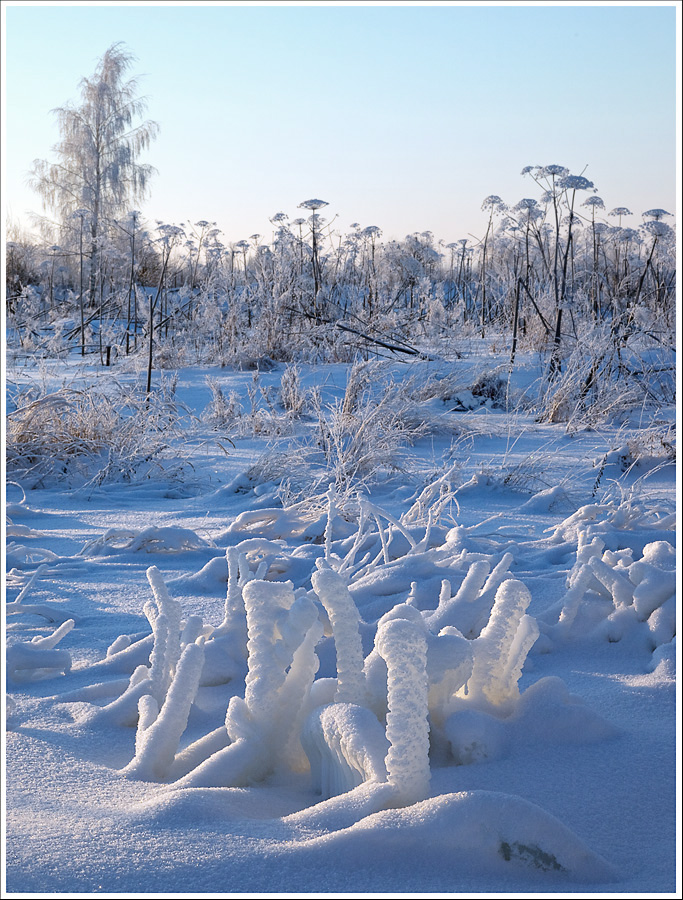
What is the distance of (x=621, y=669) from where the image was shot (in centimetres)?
162

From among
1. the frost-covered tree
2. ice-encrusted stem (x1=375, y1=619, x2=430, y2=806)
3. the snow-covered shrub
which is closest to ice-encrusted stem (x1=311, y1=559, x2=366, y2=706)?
ice-encrusted stem (x1=375, y1=619, x2=430, y2=806)

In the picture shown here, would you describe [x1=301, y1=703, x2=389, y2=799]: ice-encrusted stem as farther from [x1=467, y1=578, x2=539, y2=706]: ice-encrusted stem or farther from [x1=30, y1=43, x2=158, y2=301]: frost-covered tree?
[x1=30, y1=43, x2=158, y2=301]: frost-covered tree

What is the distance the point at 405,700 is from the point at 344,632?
0.61 feet

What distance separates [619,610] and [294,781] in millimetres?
927

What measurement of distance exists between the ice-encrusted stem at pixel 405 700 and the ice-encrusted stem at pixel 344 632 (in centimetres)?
13

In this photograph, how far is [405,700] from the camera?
0.96 m

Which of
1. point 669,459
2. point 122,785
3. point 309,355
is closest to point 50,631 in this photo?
point 122,785

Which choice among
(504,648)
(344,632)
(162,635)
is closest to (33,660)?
(162,635)

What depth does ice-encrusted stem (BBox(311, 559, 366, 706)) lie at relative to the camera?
108 cm

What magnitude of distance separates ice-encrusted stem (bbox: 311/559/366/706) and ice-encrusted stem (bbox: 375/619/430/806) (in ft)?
0.41

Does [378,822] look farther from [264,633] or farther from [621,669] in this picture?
[621,669]

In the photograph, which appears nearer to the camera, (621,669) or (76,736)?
(76,736)

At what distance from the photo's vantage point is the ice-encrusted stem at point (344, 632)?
1080mm

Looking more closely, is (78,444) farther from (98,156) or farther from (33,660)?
(98,156)
